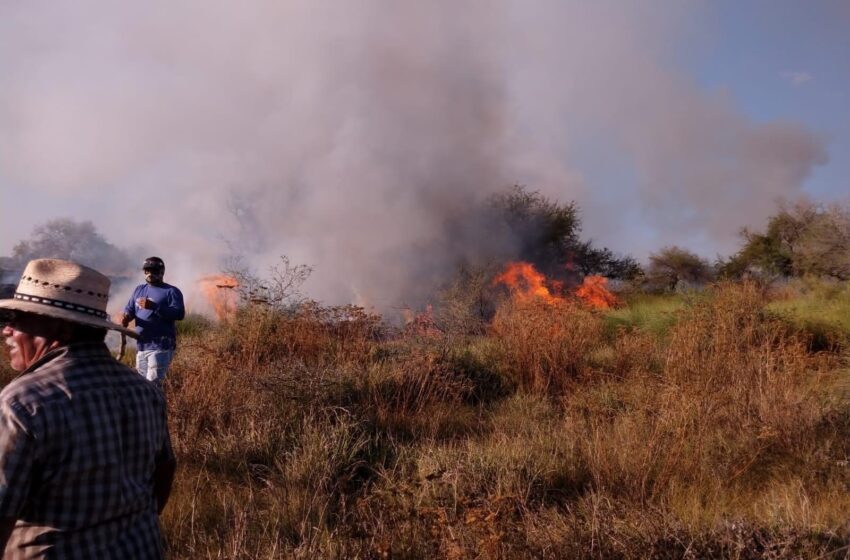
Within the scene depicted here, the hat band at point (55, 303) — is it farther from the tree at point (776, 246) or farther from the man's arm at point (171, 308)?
the tree at point (776, 246)

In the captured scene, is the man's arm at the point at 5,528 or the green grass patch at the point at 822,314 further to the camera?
the green grass patch at the point at 822,314

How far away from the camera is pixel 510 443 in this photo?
4832mm

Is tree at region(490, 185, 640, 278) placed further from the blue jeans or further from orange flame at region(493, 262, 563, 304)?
the blue jeans

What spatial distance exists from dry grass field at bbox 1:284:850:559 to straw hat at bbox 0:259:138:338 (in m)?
1.52

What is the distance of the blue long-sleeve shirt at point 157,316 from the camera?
5.98m

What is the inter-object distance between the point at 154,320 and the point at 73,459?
4.71m

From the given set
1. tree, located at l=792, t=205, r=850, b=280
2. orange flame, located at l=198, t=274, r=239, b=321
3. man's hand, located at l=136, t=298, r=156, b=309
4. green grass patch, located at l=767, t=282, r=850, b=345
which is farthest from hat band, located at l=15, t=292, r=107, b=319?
tree, located at l=792, t=205, r=850, b=280

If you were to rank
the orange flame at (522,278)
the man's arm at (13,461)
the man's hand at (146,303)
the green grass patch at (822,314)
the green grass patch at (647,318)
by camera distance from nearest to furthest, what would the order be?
the man's arm at (13,461)
the man's hand at (146,303)
the green grass patch at (822,314)
the green grass patch at (647,318)
the orange flame at (522,278)

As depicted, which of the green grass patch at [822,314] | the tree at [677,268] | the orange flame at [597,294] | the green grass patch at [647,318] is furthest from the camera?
the tree at [677,268]

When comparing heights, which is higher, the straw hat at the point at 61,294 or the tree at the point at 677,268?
the tree at the point at 677,268

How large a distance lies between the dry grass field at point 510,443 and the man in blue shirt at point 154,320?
1.09ft

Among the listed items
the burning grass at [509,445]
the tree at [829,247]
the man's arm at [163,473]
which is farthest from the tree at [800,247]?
the man's arm at [163,473]

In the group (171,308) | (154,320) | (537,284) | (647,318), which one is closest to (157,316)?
(154,320)

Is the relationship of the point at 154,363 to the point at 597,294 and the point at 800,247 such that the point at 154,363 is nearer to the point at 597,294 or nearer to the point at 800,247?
the point at 597,294
